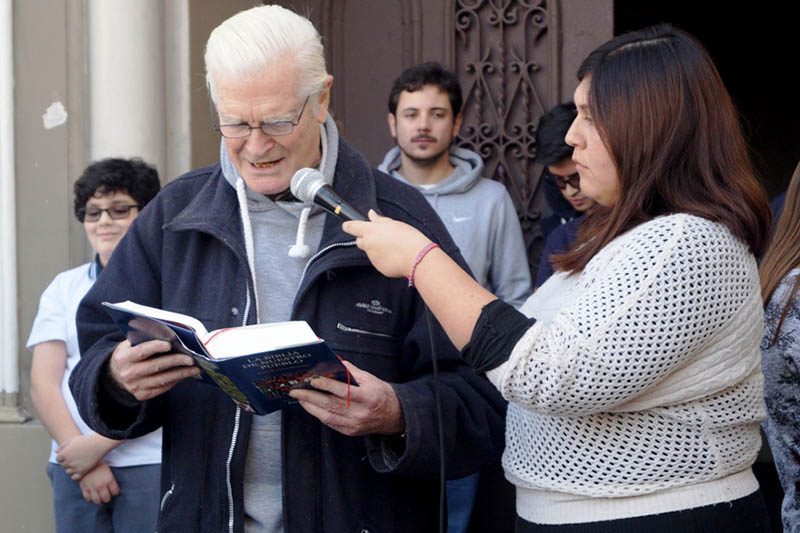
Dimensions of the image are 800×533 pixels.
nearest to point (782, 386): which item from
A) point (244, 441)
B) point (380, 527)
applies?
point (380, 527)

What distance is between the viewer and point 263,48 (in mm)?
2541

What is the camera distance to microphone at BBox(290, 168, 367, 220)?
2.35m

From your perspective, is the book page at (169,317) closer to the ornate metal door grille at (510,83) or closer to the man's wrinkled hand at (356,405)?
the man's wrinkled hand at (356,405)

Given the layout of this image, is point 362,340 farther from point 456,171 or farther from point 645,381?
point 456,171

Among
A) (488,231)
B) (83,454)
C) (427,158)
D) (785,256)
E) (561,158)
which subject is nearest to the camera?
(785,256)

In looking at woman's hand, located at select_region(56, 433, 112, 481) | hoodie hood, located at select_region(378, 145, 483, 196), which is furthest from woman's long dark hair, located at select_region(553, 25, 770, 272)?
hoodie hood, located at select_region(378, 145, 483, 196)

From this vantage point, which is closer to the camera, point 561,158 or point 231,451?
point 231,451

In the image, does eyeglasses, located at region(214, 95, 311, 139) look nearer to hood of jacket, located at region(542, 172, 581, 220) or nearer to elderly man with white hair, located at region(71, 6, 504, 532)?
elderly man with white hair, located at region(71, 6, 504, 532)

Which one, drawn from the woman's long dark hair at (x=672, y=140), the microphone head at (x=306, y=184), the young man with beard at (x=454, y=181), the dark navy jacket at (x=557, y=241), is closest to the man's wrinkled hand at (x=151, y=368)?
the microphone head at (x=306, y=184)

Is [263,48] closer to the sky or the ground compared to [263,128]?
closer to the sky

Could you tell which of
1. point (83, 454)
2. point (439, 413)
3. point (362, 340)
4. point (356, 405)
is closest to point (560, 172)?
point (83, 454)

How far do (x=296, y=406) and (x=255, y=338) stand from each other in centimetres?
35

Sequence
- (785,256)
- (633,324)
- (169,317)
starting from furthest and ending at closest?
1. (785,256)
2. (169,317)
3. (633,324)

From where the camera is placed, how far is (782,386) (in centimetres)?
305
